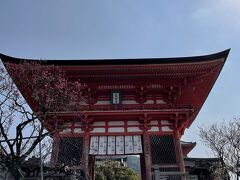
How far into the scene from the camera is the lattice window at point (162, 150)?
1241cm

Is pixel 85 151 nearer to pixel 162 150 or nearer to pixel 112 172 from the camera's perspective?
pixel 162 150

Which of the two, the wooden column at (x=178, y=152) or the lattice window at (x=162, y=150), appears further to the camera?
the lattice window at (x=162, y=150)

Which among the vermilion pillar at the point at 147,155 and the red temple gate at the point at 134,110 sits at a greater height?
the red temple gate at the point at 134,110

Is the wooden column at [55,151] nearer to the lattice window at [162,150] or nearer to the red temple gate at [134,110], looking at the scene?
the red temple gate at [134,110]

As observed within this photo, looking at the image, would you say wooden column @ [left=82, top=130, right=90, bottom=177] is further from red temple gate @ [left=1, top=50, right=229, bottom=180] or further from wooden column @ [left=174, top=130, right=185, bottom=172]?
wooden column @ [left=174, top=130, right=185, bottom=172]

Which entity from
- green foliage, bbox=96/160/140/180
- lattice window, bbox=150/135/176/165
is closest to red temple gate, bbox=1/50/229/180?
lattice window, bbox=150/135/176/165

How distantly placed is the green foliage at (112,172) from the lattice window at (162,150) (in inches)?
805

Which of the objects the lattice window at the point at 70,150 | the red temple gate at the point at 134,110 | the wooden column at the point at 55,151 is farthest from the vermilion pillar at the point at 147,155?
the wooden column at the point at 55,151

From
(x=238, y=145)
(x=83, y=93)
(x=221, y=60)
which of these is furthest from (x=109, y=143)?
(x=238, y=145)

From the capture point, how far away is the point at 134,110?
500 inches

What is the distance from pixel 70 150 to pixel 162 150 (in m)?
4.62

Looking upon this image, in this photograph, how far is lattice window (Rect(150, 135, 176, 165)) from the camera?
12.4 meters

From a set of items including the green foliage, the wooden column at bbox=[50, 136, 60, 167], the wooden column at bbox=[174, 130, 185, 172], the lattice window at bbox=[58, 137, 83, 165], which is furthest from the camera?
the green foliage

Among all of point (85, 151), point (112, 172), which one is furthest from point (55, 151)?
point (112, 172)
